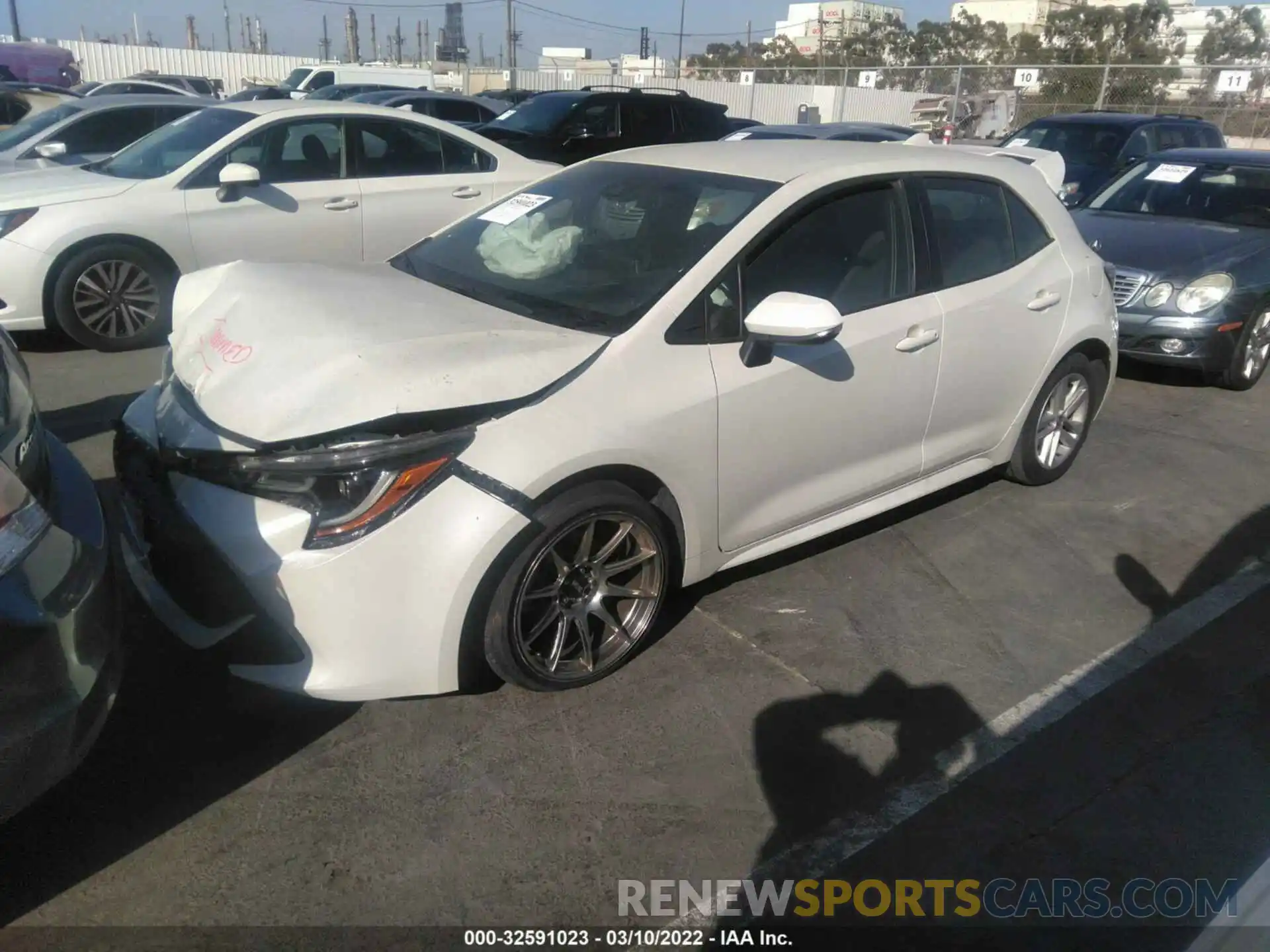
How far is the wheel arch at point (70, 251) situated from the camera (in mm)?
6547

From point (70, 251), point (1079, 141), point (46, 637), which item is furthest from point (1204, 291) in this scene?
Answer: point (1079, 141)

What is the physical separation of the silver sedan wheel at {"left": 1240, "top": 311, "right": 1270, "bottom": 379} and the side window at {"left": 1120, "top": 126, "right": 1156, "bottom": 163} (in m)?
6.62

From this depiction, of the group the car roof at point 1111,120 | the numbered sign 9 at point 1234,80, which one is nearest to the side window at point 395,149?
the car roof at point 1111,120

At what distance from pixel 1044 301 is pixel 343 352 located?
10.3ft

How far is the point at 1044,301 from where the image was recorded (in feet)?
15.0

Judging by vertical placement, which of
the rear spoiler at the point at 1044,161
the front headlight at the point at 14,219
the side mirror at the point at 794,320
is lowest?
the front headlight at the point at 14,219

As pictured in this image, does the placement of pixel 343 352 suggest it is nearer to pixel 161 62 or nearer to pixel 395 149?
pixel 395 149

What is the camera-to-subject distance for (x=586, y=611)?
329 centimetres

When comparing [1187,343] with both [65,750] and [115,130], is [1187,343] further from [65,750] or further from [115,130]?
[115,130]

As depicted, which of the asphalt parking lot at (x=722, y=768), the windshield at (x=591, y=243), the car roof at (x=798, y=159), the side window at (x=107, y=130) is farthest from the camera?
the side window at (x=107, y=130)

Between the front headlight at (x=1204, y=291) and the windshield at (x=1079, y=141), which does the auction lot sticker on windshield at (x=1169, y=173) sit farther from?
the windshield at (x=1079, y=141)

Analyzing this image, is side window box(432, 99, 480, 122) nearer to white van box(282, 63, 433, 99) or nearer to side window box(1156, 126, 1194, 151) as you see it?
white van box(282, 63, 433, 99)

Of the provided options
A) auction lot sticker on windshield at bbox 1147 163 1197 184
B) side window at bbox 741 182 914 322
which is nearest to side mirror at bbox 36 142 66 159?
side window at bbox 741 182 914 322

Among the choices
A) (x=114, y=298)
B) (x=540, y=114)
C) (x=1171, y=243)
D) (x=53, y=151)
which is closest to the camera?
(x=114, y=298)
